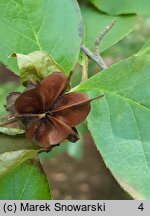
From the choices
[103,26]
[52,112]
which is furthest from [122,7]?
[52,112]

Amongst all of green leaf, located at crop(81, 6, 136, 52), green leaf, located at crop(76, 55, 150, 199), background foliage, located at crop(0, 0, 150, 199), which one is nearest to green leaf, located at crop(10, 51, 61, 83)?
background foliage, located at crop(0, 0, 150, 199)

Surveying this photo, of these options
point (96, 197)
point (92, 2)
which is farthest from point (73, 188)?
point (92, 2)

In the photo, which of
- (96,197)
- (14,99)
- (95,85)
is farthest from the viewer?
(96,197)

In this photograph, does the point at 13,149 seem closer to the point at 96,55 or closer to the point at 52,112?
the point at 52,112

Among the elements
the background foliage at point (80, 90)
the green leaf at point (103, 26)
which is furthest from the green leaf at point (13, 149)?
the green leaf at point (103, 26)

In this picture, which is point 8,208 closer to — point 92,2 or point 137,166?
point 137,166

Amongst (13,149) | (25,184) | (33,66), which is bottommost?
(25,184)

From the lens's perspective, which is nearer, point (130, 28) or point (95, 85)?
point (95, 85)
